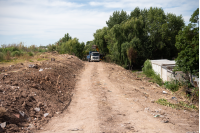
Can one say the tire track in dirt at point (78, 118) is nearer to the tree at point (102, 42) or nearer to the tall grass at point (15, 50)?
the tall grass at point (15, 50)

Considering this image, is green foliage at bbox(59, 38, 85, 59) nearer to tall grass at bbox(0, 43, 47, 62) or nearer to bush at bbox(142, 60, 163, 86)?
tall grass at bbox(0, 43, 47, 62)

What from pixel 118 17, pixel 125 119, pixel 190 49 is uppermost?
pixel 118 17

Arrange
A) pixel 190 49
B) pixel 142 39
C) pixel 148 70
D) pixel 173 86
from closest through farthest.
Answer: pixel 190 49
pixel 173 86
pixel 148 70
pixel 142 39

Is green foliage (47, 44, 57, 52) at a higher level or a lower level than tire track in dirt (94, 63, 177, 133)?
higher

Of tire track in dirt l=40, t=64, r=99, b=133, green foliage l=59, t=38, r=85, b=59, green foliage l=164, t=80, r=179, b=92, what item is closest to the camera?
Answer: tire track in dirt l=40, t=64, r=99, b=133

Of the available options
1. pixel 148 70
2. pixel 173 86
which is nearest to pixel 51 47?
pixel 148 70

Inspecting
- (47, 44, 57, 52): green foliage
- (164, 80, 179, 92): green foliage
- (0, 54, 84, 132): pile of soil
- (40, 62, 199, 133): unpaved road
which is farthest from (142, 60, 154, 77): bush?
(47, 44, 57, 52): green foliage

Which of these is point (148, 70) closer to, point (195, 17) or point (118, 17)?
point (195, 17)

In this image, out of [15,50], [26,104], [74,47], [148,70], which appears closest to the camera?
[26,104]

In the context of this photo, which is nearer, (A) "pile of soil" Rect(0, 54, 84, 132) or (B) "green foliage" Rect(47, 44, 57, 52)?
(A) "pile of soil" Rect(0, 54, 84, 132)

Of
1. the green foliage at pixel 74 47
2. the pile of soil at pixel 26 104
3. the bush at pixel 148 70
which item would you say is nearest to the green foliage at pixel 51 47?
the green foliage at pixel 74 47

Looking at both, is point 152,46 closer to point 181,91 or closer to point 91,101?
point 181,91

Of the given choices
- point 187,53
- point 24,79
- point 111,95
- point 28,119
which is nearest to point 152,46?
point 187,53

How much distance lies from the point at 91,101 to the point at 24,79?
375 centimetres
